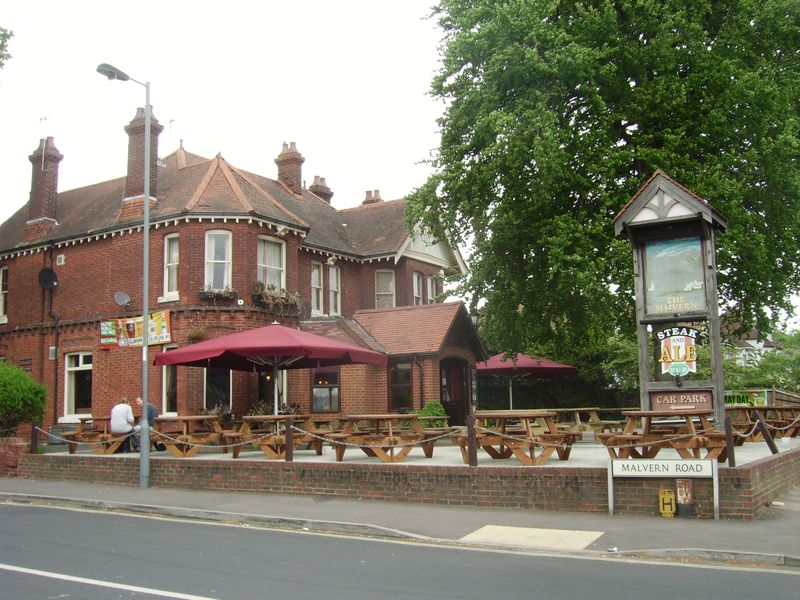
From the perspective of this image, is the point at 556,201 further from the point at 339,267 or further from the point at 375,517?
the point at 375,517

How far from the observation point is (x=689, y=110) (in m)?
20.9

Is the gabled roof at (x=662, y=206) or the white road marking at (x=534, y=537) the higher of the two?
the gabled roof at (x=662, y=206)

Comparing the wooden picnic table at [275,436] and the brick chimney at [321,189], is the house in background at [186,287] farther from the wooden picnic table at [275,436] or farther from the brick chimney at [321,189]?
the wooden picnic table at [275,436]

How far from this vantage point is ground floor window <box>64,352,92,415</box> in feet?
88.7

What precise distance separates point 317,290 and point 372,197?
35.2 ft

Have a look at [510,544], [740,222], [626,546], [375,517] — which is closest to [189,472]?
[375,517]

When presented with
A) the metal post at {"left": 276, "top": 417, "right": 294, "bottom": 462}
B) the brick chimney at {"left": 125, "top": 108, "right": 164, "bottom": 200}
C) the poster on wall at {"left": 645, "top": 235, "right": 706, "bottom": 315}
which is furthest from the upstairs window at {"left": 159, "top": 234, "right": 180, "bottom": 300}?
the poster on wall at {"left": 645, "top": 235, "right": 706, "bottom": 315}

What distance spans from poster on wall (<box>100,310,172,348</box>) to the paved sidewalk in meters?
10.1

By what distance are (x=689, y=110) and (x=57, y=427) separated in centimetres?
2092

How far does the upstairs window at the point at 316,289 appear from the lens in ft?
95.5

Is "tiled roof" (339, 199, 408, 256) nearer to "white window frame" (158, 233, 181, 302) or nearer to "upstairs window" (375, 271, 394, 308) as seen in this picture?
"upstairs window" (375, 271, 394, 308)

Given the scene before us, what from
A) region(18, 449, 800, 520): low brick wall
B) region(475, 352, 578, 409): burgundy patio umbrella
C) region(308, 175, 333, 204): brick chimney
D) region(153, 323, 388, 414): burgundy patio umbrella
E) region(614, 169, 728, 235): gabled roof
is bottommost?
region(18, 449, 800, 520): low brick wall

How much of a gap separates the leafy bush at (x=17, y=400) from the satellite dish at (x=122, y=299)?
594cm

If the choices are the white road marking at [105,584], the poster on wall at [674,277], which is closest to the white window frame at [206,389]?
the poster on wall at [674,277]
